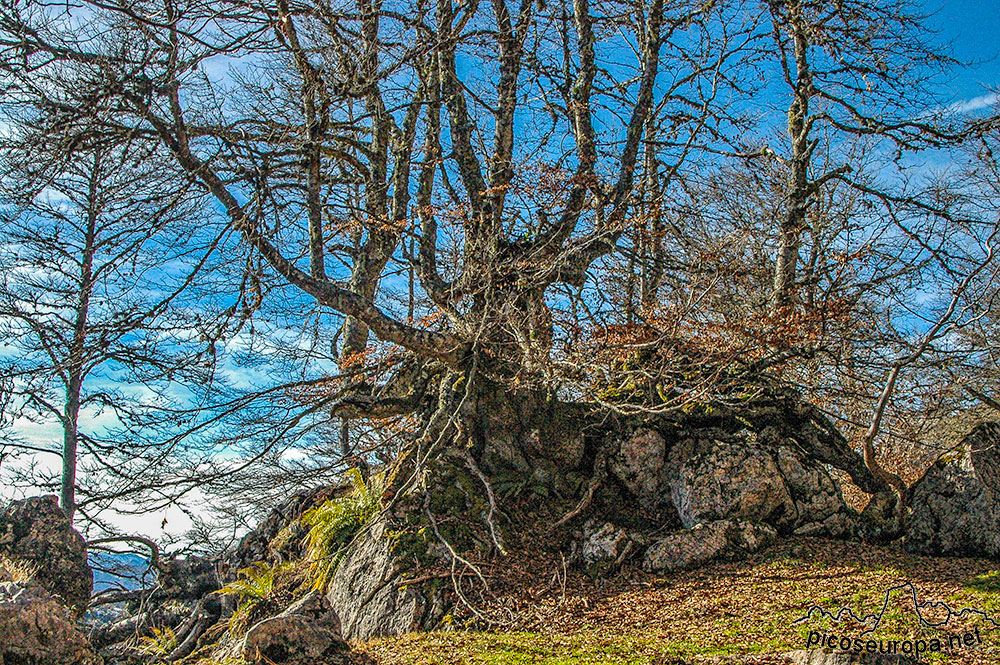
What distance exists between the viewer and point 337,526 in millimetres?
7512

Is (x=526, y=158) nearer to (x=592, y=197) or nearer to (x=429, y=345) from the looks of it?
(x=592, y=197)

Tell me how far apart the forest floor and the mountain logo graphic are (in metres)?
0.02

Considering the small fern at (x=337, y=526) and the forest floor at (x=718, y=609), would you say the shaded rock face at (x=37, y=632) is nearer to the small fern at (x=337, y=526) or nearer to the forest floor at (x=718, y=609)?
the forest floor at (x=718, y=609)

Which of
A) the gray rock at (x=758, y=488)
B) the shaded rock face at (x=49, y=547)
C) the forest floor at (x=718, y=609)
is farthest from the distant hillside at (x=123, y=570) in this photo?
the gray rock at (x=758, y=488)

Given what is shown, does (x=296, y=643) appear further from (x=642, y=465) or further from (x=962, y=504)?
(x=962, y=504)

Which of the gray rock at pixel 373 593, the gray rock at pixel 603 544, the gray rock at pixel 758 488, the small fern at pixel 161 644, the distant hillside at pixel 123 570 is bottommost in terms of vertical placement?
the small fern at pixel 161 644

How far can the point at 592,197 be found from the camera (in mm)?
7566

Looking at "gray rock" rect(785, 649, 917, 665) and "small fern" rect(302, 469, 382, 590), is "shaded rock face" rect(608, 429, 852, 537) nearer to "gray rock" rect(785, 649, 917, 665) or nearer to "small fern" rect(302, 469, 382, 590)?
"small fern" rect(302, 469, 382, 590)

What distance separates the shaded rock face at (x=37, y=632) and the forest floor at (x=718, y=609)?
2.19 meters

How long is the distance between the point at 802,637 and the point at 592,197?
16.5 ft

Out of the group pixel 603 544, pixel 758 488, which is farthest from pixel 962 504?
pixel 603 544

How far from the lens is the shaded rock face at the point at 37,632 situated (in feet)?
14.2

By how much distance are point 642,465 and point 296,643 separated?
4.49 meters

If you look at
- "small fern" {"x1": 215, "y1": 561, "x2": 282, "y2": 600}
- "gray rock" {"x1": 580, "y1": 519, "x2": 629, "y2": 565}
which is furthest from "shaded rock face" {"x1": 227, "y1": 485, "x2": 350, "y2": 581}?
"gray rock" {"x1": 580, "y1": 519, "x2": 629, "y2": 565}
